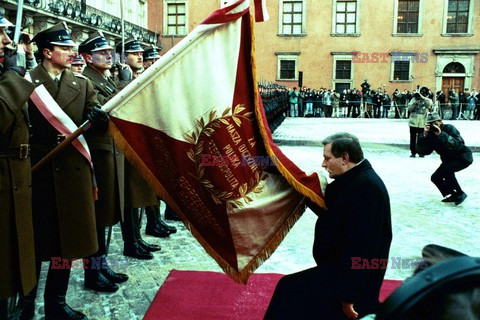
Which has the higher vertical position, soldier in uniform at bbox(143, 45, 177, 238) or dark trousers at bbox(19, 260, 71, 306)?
dark trousers at bbox(19, 260, 71, 306)

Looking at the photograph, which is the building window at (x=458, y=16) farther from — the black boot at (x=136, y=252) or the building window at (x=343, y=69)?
the black boot at (x=136, y=252)

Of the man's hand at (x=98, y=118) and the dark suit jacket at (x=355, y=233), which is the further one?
the man's hand at (x=98, y=118)

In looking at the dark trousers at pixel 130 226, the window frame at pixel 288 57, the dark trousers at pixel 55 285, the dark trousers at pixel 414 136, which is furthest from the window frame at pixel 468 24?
the dark trousers at pixel 55 285

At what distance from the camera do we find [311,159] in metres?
10.7

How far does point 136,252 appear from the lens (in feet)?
15.0

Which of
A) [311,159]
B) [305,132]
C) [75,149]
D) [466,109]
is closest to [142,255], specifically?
[75,149]

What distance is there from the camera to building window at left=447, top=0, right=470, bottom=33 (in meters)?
31.2

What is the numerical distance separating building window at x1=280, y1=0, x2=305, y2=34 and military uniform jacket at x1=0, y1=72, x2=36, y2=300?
31208 mm

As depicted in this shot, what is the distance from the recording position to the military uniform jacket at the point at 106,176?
3695 mm

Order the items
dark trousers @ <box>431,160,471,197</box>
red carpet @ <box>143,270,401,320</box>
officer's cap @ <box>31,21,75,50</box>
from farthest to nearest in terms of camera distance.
→ dark trousers @ <box>431,160,471,197</box>
red carpet @ <box>143,270,401,320</box>
officer's cap @ <box>31,21,75,50</box>

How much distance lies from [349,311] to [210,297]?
153 centimetres

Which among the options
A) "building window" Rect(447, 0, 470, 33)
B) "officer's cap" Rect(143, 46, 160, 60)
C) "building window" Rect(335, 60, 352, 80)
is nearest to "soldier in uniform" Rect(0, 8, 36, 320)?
"officer's cap" Rect(143, 46, 160, 60)

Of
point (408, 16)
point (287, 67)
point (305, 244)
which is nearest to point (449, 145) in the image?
point (305, 244)

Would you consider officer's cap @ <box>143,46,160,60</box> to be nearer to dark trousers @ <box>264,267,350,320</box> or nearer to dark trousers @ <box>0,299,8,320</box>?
dark trousers @ <box>0,299,8,320</box>
